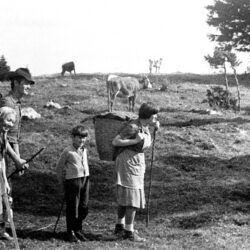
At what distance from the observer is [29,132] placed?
43.2 ft

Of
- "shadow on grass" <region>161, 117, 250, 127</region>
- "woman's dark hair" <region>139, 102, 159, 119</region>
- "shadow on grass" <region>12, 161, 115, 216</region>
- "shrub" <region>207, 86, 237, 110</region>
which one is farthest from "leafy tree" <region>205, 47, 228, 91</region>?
"woman's dark hair" <region>139, 102, 159, 119</region>

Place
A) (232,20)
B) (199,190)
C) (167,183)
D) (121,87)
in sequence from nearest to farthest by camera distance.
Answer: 1. (199,190)
2. (167,183)
3. (121,87)
4. (232,20)

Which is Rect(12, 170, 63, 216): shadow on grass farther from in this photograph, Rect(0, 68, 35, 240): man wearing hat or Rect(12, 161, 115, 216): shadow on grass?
Rect(0, 68, 35, 240): man wearing hat

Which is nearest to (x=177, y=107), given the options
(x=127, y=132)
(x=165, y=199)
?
(x=165, y=199)

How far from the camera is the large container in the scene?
794cm

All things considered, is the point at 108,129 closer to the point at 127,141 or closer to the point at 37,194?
the point at 37,194

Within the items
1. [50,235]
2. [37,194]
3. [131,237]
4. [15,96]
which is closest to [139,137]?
[131,237]

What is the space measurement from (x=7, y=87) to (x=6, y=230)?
16019 mm

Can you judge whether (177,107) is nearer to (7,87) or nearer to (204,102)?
(204,102)

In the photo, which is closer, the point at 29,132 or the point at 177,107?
the point at 29,132

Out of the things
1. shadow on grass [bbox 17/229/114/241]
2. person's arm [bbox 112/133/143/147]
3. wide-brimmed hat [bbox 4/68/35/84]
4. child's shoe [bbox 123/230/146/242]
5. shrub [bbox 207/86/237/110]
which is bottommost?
shadow on grass [bbox 17/229/114/241]

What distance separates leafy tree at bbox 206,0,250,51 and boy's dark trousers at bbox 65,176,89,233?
30.7 m

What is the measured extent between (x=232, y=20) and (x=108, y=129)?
96.4 ft

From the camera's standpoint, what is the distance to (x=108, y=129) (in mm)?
8039
